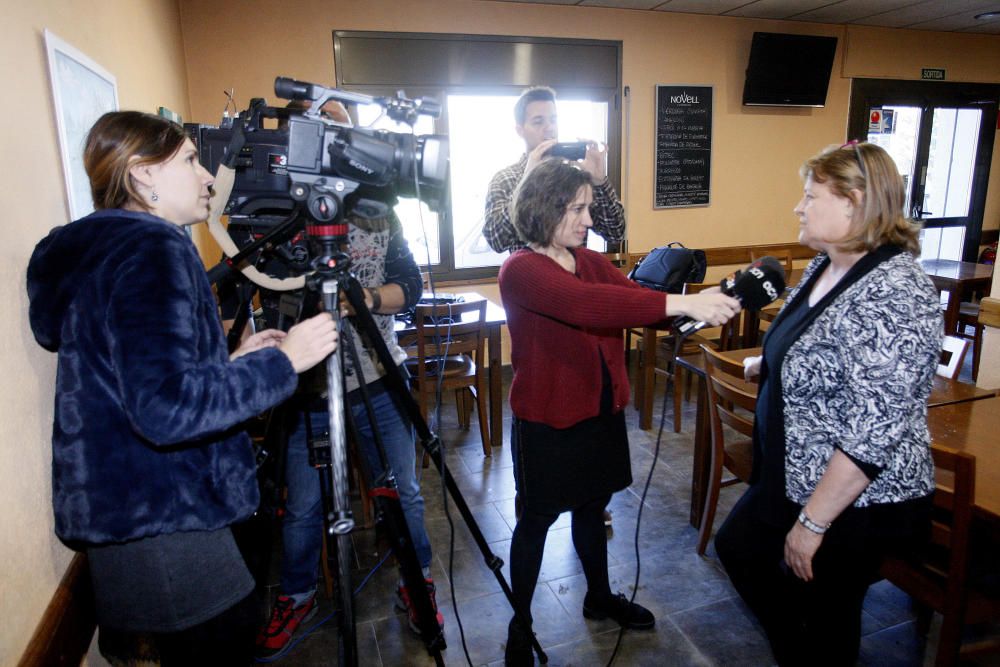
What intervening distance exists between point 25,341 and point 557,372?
42.2 inches

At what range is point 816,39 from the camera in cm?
475

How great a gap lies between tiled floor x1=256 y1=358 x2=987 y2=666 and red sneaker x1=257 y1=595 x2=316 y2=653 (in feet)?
0.15

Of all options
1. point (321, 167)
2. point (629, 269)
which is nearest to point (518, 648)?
point (321, 167)

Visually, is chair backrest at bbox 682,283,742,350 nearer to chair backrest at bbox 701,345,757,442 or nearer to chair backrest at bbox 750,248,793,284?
chair backrest at bbox 750,248,793,284

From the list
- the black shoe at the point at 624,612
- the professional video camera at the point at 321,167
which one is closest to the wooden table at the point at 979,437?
the black shoe at the point at 624,612

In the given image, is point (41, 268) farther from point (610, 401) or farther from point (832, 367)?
point (832, 367)

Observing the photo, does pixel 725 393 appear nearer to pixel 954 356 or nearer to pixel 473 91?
pixel 954 356

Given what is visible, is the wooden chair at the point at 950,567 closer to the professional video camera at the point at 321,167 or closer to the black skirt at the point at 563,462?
the black skirt at the point at 563,462

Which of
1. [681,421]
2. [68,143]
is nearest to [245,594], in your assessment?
[68,143]

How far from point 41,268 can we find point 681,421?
3.22 m

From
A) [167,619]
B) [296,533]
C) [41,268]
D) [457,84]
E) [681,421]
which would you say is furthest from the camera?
[457,84]

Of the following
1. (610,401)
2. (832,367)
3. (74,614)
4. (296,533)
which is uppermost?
(832,367)

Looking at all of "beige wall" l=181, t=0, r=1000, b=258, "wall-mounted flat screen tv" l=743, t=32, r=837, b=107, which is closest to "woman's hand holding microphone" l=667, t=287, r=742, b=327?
"beige wall" l=181, t=0, r=1000, b=258

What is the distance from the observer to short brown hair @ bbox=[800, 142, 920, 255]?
4.20 ft
